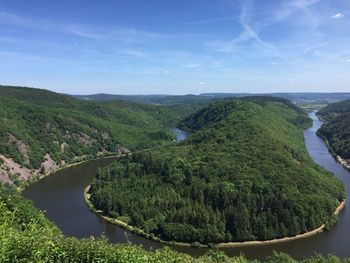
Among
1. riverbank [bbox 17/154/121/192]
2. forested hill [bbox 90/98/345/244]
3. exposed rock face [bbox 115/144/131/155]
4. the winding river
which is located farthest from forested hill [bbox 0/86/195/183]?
forested hill [bbox 90/98/345/244]

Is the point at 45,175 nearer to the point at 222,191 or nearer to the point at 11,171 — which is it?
the point at 11,171

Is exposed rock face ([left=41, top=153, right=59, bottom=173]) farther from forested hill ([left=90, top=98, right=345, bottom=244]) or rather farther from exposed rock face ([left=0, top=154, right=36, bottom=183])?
forested hill ([left=90, top=98, right=345, bottom=244])

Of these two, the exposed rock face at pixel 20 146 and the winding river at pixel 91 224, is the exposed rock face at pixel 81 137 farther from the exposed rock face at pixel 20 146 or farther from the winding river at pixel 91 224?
the winding river at pixel 91 224

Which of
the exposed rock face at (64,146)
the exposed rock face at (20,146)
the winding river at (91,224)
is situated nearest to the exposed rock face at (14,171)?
the winding river at (91,224)

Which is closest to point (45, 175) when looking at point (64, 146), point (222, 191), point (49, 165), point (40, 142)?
point (49, 165)

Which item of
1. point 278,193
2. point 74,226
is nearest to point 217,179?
point 278,193

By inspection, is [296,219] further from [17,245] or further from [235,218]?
[17,245]
